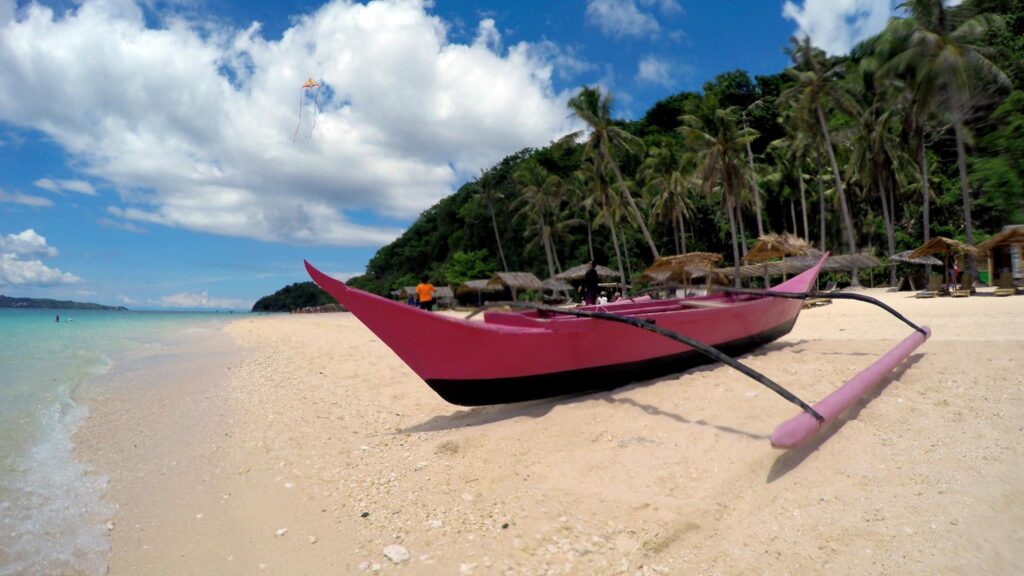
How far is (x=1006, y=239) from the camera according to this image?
16.4m

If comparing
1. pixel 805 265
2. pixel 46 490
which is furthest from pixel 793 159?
pixel 46 490

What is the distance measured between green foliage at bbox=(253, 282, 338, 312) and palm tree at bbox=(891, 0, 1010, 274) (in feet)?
249

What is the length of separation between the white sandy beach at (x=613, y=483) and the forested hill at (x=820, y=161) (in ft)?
57.6

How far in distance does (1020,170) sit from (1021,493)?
73.1 feet

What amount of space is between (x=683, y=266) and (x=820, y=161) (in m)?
11.2

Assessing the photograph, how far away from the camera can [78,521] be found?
3.11 m

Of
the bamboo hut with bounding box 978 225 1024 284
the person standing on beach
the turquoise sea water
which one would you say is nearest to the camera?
the turquoise sea water

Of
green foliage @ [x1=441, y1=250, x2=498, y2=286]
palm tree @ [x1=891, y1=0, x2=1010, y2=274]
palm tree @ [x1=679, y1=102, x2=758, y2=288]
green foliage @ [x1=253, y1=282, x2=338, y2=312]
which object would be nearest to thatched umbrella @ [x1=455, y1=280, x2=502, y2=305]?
green foliage @ [x1=441, y1=250, x2=498, y2=286]

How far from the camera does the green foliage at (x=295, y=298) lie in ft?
278

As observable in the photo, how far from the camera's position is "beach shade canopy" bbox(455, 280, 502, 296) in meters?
32.2

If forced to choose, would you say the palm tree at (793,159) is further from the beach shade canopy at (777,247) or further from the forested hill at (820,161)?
the beach shade canopy at (777,247)

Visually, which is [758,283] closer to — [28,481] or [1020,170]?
[1020,170]

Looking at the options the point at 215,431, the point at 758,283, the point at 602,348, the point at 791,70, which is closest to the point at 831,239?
the point at 758,283

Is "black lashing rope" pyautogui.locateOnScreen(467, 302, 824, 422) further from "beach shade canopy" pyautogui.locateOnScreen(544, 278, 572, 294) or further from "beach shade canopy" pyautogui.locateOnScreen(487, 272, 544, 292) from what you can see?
"beach shade canopy" pyautogui.locateOnScreen(487, 272, 544, 292)
